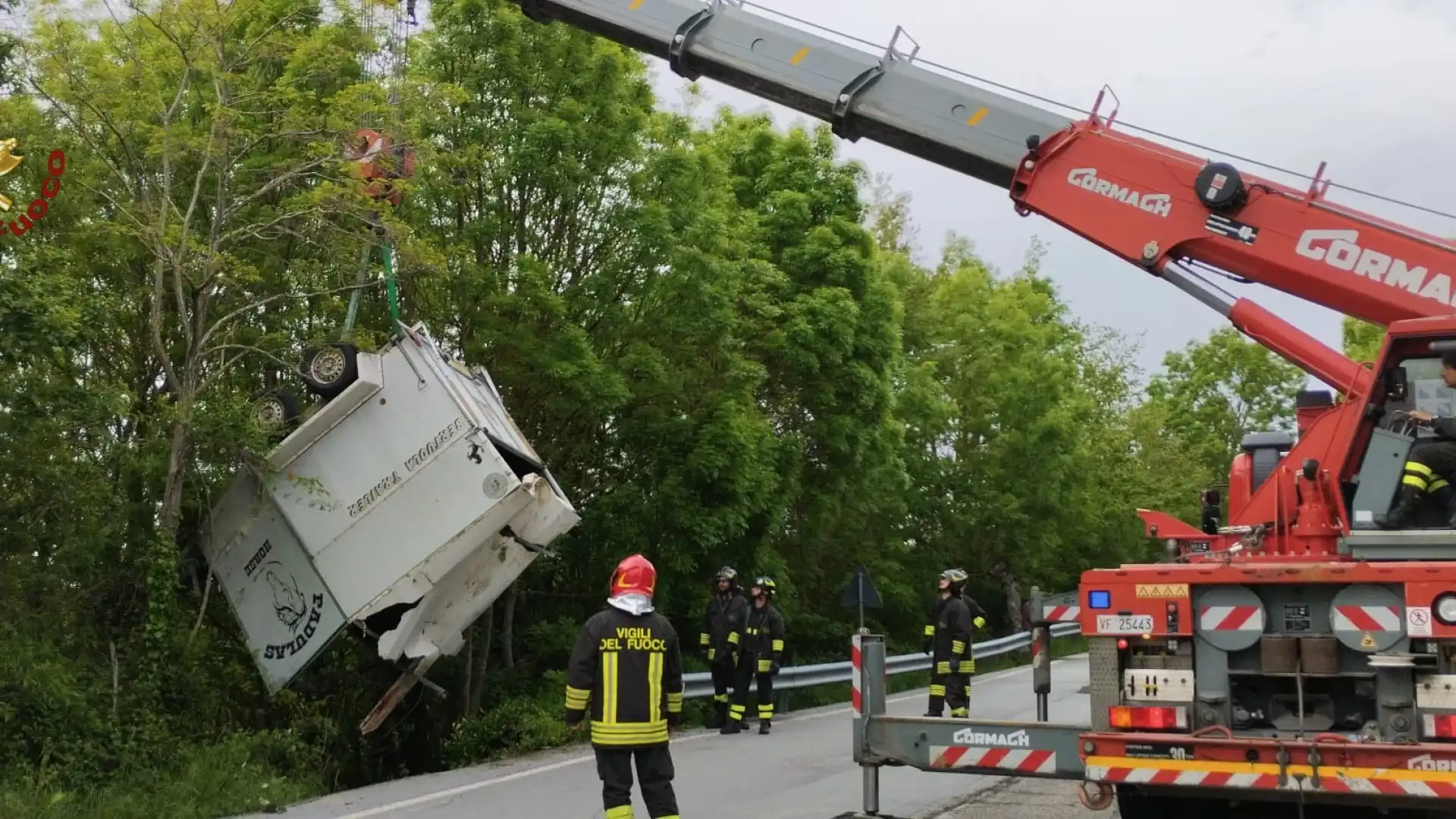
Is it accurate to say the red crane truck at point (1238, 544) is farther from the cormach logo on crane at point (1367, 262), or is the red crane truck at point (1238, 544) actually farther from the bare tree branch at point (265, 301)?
the bare tree branch at point (265, 301)

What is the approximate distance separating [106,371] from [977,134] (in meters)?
7.96

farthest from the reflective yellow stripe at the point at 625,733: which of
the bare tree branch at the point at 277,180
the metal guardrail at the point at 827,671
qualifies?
the bare tree branch at the point at 277,180

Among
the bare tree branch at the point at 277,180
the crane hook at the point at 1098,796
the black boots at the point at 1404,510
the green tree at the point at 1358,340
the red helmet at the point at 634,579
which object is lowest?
the crane hook at the point at 1098,796

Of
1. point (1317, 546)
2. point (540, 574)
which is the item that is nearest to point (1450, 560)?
point (1317, 546)

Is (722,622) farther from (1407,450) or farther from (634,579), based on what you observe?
(1407,450)

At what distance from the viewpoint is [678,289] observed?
1647 cm

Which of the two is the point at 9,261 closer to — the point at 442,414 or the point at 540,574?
the point at 442,414

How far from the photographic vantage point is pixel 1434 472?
705 cm

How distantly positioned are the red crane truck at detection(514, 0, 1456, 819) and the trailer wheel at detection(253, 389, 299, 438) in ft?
15.0

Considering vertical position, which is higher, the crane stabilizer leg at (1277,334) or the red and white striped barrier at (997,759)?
the crane stabilizer leg at (1277,334)

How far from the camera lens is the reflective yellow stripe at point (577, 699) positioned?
6941 millimetres

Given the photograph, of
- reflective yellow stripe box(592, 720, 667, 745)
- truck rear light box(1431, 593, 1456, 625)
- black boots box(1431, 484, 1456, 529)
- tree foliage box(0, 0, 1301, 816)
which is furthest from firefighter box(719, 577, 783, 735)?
truck rear light box(1431, 593, 1456, 625)

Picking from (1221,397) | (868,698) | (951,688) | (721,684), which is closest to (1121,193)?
(868,698)

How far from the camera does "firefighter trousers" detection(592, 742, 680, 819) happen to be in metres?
7.02
